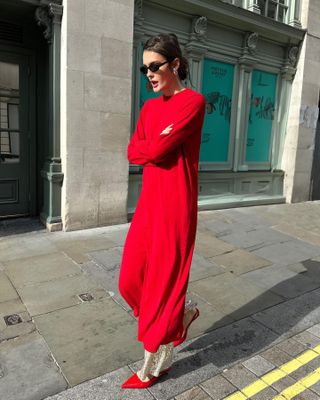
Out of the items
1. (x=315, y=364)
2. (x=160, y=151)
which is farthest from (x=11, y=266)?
(x=315, y=364)

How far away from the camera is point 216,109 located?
25.4 ft

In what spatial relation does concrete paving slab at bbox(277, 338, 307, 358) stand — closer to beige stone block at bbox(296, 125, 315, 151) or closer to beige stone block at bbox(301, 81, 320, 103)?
beige stone block at bbox(296, 125, 315, 151)

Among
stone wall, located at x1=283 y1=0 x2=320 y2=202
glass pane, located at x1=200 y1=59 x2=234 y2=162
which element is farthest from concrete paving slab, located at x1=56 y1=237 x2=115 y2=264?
stone wall, located at x1=283 y1=0 x2=320 y2=202

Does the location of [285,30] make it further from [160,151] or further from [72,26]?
[160,151]

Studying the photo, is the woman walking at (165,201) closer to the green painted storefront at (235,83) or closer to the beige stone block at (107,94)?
the beige stone block at (107,94)

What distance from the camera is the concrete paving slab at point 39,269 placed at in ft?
13.4

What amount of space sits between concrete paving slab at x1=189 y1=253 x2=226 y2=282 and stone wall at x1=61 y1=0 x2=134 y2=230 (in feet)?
6.49

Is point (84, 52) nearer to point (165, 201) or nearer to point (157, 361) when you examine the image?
point (165, 201)

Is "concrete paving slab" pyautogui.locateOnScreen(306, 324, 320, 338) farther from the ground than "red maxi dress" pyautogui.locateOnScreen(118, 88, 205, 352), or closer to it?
closer to it

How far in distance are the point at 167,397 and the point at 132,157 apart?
5.12ft

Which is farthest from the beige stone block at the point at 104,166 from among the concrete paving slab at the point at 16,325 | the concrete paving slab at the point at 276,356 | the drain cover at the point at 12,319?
the concrete paving slab at the point at 276,356

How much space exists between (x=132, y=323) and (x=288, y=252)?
10.5ft

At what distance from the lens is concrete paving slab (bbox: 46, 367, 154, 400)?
7.71 ft

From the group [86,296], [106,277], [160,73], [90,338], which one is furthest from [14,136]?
[160,73]
